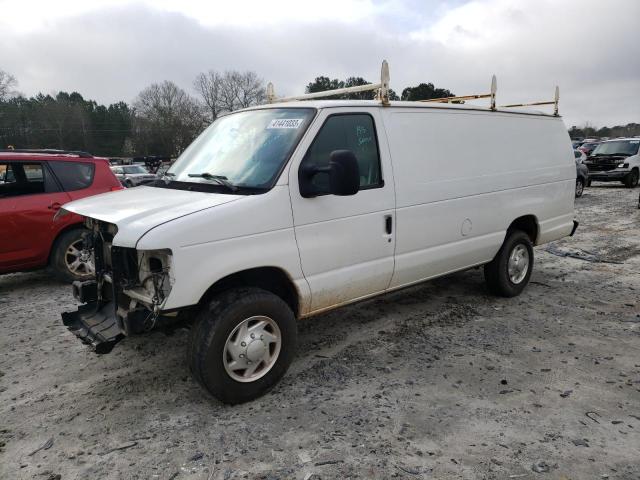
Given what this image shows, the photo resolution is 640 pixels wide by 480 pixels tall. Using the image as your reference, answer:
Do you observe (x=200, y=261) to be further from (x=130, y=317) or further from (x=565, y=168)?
(x=565, y=168)

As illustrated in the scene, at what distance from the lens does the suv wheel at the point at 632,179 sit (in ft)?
61.1

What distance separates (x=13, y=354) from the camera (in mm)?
4426

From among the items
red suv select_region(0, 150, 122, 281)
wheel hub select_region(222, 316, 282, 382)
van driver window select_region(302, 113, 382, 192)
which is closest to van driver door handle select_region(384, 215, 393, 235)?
van driver window select_region(302, 113, 382, 192)

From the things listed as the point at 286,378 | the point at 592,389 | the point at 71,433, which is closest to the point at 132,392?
the point at 71,433

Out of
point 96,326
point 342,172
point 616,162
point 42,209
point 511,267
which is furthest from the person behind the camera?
point 616,162

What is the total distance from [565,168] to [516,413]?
393 cm

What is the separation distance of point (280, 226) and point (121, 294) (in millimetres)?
1220

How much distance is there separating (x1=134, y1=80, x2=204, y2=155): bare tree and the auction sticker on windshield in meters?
55.3

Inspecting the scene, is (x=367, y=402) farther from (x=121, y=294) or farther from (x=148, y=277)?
(x=121, y=294)

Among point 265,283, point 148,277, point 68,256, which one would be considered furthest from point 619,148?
point 148,277

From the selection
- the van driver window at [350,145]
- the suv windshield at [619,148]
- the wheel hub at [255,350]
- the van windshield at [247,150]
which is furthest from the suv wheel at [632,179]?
the wheel hub at [255,350]

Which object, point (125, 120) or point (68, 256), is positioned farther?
point (125, 120)

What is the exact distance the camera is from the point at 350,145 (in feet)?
12.8

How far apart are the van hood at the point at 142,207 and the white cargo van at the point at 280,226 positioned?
0.02 meters
